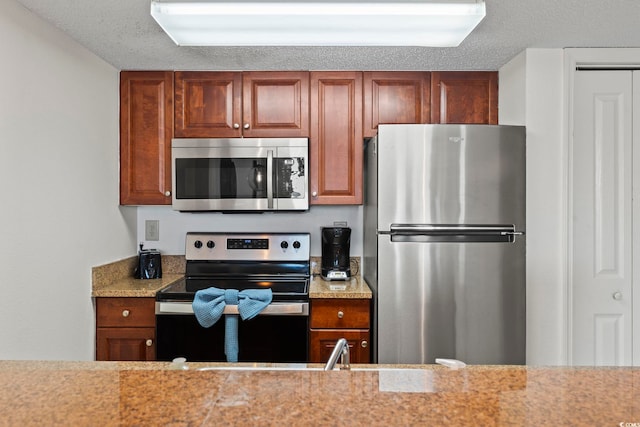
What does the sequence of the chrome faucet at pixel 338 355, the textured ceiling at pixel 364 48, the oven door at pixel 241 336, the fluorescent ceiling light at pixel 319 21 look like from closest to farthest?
the chrome faucet at pixel 338 355 → the fluorescent ceiling light at pixel 319 21 → the textured ceiling at pixel 364 48 → the oven door at pixel 241 336

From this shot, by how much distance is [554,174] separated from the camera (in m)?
2.44

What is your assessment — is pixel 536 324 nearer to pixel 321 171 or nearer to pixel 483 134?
pixel 483 134

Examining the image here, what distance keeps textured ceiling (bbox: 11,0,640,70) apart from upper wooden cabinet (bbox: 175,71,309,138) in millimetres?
73

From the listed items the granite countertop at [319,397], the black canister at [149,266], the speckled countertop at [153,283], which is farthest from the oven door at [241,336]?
the granite countertop at [319,397]

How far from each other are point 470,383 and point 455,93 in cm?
241

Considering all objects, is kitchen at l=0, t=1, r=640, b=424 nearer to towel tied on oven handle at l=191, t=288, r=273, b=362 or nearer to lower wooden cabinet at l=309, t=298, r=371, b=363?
towel tied on oven handle at l=191, t=288, r=273, b=362

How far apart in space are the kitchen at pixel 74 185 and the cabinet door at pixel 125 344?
0.18 feet

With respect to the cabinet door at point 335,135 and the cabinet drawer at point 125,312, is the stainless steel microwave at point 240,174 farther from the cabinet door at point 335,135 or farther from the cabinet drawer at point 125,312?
the cabinet drawer at point 125,312

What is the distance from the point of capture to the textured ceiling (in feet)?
6.25

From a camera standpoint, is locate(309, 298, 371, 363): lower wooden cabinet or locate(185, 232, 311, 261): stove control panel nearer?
locate(309, 298, 371, 363): lower wooden cabinet

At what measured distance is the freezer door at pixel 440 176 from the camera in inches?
90.5

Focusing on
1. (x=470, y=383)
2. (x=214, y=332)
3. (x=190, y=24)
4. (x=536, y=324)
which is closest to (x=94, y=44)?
(x=190, y=24)

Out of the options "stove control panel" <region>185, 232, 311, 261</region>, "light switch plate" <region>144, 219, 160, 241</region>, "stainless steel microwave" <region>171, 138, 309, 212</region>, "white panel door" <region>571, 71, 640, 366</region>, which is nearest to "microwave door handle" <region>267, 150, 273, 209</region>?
"stainless steel microwave" <region>171, 138, 309, 212</region>

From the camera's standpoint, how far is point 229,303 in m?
2.34
